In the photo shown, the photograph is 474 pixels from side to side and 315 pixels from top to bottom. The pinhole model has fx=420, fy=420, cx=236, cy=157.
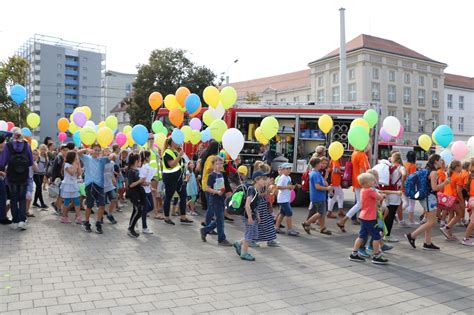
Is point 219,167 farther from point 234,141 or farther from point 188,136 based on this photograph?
point 188,136

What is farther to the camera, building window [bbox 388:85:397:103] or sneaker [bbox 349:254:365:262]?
building window [bbox 388:85:397:103]

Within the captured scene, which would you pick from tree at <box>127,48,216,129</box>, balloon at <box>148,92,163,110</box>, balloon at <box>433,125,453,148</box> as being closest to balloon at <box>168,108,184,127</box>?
balloon at <box>148,92,163,110</box>

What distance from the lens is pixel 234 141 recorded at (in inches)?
294

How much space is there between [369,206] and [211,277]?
255 cm

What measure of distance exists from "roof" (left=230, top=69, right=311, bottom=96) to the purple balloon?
5822 cm

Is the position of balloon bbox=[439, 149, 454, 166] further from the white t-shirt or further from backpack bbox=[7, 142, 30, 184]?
backpack bbox=[7, 142, 30, 184]

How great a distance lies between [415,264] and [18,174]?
674 centimetres

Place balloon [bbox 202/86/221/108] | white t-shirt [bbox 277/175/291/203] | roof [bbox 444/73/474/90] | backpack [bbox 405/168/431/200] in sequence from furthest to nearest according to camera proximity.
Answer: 1. roof [bbox 444/73/474/90]
2. balloon [bbox 202/86/221/108]
3. white t-shirt [bbox 277/175/291/203]
4. backpack [bbox 405/168/431/200]

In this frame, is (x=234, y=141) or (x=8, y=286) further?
(x=234, y=141)

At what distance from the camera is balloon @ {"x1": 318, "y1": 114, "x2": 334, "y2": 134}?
35.9 ft

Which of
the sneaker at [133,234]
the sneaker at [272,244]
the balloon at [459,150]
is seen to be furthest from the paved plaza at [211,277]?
the balloon at [459,150]

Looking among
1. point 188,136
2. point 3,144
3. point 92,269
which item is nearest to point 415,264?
point 92,269

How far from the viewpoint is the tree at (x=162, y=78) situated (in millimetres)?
37250

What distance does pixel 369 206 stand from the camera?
6.16 meters
